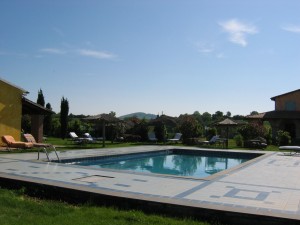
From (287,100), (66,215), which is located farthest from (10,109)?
(287,100)

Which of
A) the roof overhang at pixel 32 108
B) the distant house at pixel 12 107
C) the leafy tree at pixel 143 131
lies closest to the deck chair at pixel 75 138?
the roof overhang at pixel 32 108

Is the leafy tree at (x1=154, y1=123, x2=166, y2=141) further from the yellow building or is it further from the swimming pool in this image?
the yellow building

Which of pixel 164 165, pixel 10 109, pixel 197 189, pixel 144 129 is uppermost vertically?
pixel 10 109

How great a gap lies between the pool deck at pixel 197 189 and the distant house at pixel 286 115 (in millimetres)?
18874

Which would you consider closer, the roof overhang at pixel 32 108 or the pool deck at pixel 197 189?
the pool deck at pixel 197 189

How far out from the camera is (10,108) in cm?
1825

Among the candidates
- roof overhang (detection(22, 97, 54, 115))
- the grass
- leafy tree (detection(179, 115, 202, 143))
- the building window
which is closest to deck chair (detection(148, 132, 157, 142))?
leafy tree (detection(179, 115, 202, 143))

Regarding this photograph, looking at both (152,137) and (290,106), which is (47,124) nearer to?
(152,137)

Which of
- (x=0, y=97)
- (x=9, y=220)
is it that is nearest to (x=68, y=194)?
(x=9, y=220)

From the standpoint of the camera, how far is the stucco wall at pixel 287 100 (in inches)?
1192

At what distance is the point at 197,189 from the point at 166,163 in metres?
8.86

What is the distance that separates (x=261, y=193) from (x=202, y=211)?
7.66 feet

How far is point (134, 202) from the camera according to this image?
6.24m

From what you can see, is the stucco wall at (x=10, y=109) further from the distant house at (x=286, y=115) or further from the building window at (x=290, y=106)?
the building window at (x=290, y=106)
